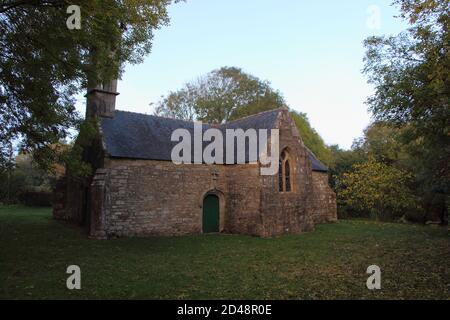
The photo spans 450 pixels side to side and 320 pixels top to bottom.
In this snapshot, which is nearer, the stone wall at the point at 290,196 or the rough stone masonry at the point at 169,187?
the rough stone masonry at the point at 169,187

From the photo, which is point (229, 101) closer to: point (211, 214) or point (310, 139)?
point (310, 139)

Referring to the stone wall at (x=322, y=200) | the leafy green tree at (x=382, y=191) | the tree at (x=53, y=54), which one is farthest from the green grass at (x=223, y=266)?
the leafy green tree at (x=382, y=191)

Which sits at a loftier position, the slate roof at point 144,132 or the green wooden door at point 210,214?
the slate roof at point 144,132

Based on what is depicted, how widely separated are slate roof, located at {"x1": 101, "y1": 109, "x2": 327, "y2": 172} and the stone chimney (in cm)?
59

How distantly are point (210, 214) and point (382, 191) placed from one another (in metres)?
12.8

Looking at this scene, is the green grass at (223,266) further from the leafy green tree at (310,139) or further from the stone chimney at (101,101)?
the leafy green tree at (310,139)

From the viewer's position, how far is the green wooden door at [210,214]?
1708cm

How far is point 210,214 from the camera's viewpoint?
56.7 feet

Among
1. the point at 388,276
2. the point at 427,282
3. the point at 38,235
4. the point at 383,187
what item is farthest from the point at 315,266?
the point at 383,187

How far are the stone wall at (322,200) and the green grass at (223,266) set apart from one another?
6.35m

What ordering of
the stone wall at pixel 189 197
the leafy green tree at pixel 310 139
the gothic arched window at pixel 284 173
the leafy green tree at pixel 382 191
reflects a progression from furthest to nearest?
the leafy green tree at pixel 310 139 < the leafy green tree at pixel 382 191 < the gothic arched window at pixel 284 173 < the stone wall at pixel 189 197

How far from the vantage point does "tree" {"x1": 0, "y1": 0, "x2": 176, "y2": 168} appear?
830 cm

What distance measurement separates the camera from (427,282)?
7.66m

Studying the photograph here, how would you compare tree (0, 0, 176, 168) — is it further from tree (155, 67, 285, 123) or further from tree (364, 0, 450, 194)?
tree (155, 67, 285, 123)
